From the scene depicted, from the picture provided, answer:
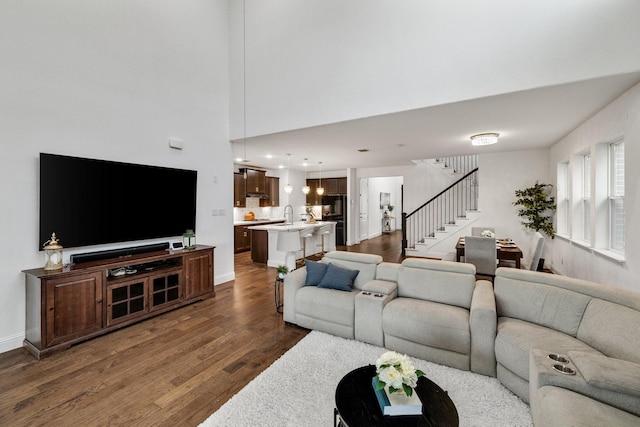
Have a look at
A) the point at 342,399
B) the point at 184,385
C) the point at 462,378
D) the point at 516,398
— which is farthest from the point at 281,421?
the point at 516,398

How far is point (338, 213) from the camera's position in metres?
9.96

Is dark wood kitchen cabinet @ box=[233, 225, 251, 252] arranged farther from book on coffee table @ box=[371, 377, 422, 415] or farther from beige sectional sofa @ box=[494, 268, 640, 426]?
book on coffee table @ box=[371, 377, 422, 415]

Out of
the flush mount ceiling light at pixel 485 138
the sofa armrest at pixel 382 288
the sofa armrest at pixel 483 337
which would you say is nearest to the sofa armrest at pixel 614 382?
the sofa armrest at pixel 483 337

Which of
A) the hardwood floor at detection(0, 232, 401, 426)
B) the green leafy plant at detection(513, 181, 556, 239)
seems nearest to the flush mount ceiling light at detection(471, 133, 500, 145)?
the green leafy plant at detection(513, 181, 556, 239)

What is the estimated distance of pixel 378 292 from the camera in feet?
9.78

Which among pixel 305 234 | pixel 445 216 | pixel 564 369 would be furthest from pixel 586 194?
pixel 305 234

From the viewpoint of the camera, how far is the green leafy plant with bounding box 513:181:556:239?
5827 millimetres

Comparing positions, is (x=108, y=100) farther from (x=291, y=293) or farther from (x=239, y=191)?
(x=239, y=191)

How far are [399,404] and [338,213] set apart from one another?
28.2 feet

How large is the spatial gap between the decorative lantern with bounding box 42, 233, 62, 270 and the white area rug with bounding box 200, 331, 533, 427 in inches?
98.1

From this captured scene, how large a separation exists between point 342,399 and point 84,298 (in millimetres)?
3047

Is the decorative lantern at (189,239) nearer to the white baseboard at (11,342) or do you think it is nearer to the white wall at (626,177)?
the white baseboard at (11,342)

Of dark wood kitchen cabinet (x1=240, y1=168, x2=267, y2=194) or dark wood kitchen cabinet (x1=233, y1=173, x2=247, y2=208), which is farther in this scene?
dark wood kitchen cabinet (x1=240, y1=168, x2=267, y2=194)

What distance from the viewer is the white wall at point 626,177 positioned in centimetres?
286
